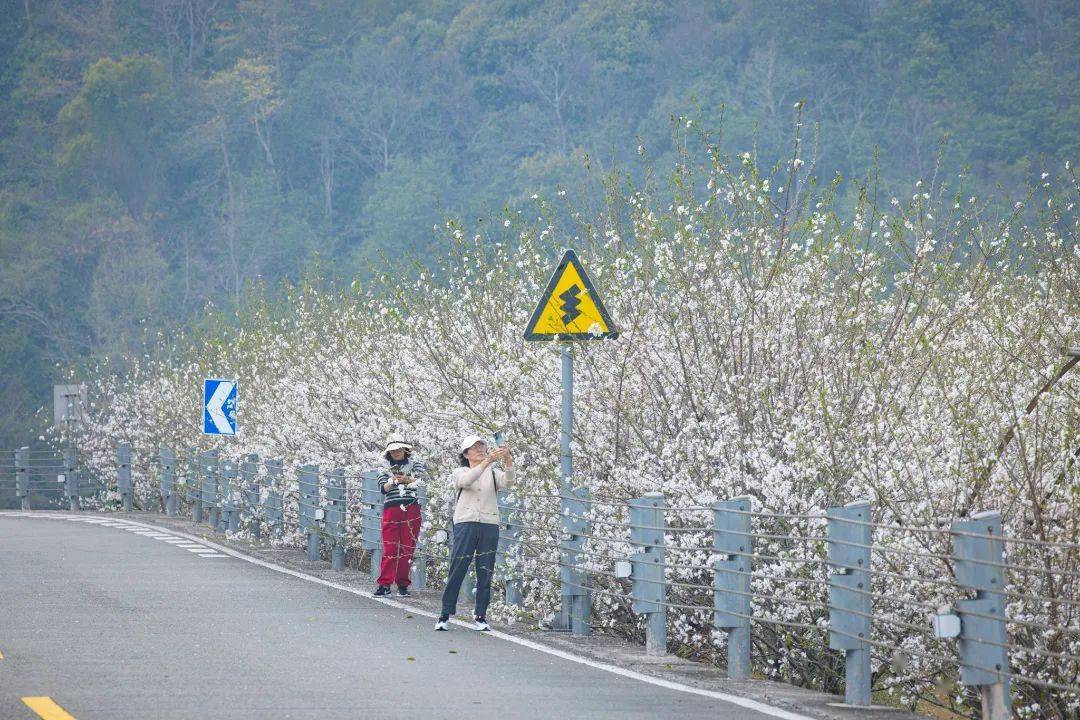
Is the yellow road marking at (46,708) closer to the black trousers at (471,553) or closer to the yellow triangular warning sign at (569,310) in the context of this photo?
the black trousers at (471,553)

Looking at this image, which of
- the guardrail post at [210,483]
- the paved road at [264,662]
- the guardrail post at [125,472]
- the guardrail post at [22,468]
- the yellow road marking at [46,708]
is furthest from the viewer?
the guardrail post at [22,468]

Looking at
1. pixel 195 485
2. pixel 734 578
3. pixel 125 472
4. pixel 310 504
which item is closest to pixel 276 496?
pixel 310 504

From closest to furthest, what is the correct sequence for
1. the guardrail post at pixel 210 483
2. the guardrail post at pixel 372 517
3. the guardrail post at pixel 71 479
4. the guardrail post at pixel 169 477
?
the guardrail post at pixel 372 517
the guardrail post at pixel 210 483
the guardrail post at pixel 169 477
the guardrail post at pixel 71 479

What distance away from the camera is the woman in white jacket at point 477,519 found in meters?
15.2

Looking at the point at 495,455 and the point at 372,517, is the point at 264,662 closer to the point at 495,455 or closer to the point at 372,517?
the point at 495,455

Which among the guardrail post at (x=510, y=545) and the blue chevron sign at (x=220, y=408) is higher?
the blue chevron sign at (x=220, y=408)

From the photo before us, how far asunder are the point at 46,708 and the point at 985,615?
496cm

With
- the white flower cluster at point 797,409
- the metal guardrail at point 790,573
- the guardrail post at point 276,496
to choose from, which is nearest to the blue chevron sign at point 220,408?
the guardrail post at point 276,496

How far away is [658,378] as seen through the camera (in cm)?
1605

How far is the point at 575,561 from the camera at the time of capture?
15.4 meters

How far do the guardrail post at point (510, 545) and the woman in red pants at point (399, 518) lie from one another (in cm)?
142

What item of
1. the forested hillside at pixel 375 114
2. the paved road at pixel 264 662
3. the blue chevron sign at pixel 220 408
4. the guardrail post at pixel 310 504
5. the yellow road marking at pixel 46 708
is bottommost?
the yellow road marking at pixel 46 708

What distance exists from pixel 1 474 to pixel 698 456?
5251cm

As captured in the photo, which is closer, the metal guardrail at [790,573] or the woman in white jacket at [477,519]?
the metal guardrail at [790,573]
